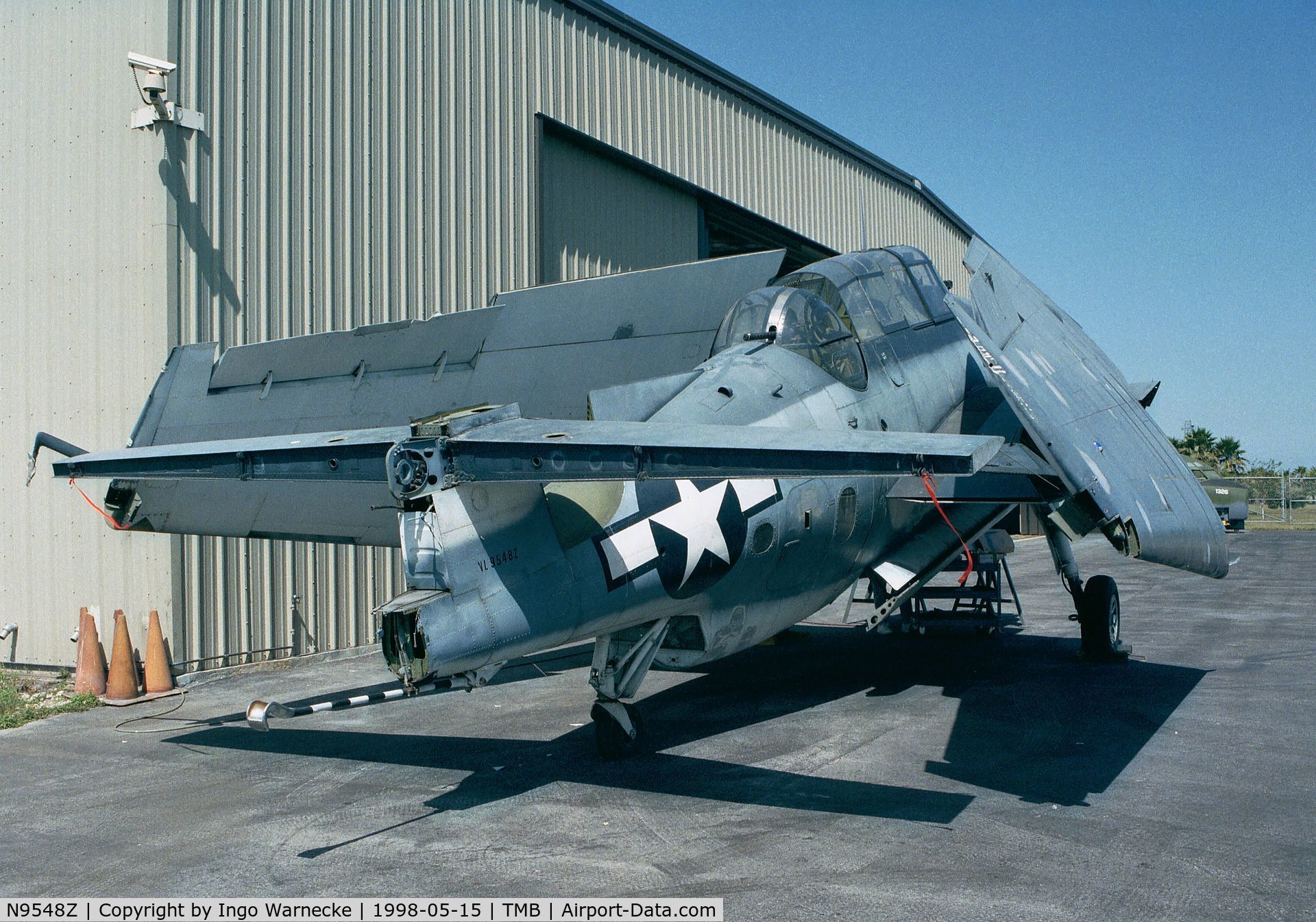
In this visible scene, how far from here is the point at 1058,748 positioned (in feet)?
26.3

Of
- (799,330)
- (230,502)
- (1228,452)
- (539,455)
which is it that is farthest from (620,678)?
(1228,452)

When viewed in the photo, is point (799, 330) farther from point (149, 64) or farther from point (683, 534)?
point (149, 64)

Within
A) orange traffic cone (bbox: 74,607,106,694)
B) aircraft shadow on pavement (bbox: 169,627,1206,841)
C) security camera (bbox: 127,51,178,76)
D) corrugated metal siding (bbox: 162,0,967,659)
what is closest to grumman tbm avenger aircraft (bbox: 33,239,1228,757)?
aircraft shadow on pavement (bbox: 169,627,1206,841)

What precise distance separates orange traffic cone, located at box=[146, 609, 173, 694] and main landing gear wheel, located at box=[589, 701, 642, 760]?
21.0 feet

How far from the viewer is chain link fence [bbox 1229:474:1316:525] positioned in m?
49.8

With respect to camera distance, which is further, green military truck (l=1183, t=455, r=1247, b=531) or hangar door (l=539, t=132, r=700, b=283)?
green military truck (l=1183, t=455, r=1247, b=531)

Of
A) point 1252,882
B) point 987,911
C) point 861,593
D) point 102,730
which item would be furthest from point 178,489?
point 861,593

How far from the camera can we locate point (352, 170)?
1456 cm

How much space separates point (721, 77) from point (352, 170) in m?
9.84

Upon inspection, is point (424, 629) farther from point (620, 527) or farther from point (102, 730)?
point (102, 730)

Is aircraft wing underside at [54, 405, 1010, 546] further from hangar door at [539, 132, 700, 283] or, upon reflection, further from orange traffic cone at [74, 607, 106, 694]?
hangar door at [539, 132, 700, 283]

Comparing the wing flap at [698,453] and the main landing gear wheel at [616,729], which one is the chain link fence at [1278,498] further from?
the wing flap at [698,453]

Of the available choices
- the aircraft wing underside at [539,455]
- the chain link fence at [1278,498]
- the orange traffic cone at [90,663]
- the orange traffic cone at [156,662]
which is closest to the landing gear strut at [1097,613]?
the aircraft wing underside at [539,455]

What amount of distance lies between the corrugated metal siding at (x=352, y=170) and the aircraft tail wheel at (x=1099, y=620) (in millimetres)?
9386
